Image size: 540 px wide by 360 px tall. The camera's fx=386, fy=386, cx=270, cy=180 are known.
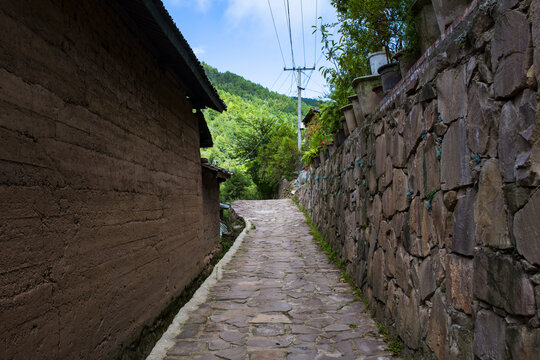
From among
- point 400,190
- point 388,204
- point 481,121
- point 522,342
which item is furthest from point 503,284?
point 388,204

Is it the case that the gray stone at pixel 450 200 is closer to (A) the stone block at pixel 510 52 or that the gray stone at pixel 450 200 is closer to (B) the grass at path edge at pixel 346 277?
(A) the stone block at pixel 510 52

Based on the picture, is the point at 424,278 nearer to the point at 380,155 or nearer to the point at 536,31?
the point at 380,155

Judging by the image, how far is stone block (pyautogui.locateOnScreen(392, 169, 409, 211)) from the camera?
11.8 feet

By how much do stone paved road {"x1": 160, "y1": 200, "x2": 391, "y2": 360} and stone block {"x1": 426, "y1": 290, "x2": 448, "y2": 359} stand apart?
81 cm

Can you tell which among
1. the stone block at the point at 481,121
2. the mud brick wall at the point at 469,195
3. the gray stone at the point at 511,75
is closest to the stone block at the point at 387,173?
the mud brick wall at the point at 469,195

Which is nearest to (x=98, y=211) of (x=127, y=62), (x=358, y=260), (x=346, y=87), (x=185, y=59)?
(x=127, y=62)

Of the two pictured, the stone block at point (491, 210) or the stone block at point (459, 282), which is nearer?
the stone block at point (491, 210)

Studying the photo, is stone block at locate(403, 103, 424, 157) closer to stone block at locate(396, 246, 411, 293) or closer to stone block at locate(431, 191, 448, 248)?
stone block at locate(431, 191, 448, 248)

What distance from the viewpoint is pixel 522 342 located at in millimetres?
1766

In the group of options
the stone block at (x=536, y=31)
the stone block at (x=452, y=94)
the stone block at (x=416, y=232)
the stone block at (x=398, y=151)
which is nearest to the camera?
the stone block at (x=536, y=31)

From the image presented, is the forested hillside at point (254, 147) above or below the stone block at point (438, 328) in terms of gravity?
above

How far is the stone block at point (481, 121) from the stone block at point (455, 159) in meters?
0.09

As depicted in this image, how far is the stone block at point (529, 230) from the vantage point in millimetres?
1642

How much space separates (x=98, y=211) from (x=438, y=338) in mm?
2701
